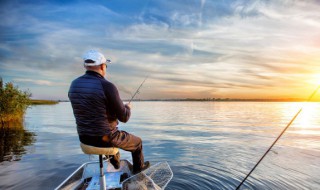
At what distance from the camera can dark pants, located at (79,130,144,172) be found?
214 inches

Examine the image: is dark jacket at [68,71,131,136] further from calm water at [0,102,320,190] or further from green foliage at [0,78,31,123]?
green foliage at [0,78,31,123]

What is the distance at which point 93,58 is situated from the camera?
5473 mm

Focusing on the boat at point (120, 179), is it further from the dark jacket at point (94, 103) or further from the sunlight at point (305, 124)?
the sunlight at point (305, 124)

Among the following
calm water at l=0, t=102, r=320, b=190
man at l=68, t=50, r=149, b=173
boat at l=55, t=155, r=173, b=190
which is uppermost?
man at l=68, t=50, r=149, b=173

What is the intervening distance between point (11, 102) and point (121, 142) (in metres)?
28.8

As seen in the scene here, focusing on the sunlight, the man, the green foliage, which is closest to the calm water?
the sunlight

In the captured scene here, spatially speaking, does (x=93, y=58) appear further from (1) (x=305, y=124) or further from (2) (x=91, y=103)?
(1) (x=305, y=124)

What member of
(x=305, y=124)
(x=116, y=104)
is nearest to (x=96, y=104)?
(x=116, y=104)

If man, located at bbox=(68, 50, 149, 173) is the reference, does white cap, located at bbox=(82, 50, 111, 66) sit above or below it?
above

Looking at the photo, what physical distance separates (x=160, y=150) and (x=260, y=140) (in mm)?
9297

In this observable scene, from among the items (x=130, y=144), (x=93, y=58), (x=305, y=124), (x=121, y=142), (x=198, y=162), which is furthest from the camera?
(x=305, y=124)

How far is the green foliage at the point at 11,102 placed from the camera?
2953cm

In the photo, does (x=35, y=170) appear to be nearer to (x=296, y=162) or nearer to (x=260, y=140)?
Answer: (x=296, y=162)

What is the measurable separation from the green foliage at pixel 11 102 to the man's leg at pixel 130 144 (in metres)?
28.0
